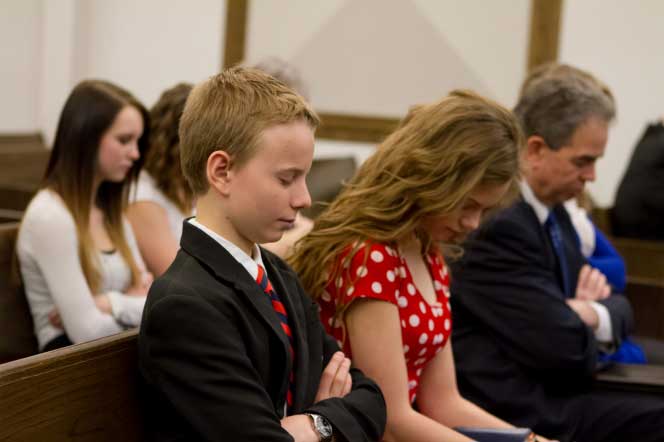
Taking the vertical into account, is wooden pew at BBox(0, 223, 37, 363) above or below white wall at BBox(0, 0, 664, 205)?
below

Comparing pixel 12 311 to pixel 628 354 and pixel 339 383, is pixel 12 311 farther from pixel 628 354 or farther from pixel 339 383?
pixel 628 354

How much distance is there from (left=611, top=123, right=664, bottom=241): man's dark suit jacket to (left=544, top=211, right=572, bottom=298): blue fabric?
239 cm

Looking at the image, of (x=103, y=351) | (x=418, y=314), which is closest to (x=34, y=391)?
(x=103, y=351)

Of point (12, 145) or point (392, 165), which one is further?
point (12, 145)

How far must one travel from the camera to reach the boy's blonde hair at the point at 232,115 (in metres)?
1.46

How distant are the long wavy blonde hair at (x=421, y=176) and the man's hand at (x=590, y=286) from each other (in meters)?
0.84

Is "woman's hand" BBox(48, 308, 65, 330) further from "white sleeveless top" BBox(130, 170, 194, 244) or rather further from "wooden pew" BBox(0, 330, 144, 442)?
"wooden pew" BBox(0, 330, 144, 442)

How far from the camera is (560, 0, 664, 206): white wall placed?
17.9 ft

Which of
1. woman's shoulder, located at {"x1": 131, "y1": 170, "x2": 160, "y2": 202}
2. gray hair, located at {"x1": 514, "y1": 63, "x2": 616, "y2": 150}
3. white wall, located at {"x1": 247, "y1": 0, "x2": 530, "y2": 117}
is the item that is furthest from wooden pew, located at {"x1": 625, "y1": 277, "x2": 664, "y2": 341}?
white wall, located at {"x1": 247, "y1": 0, "x2": 530, "y2": 117}

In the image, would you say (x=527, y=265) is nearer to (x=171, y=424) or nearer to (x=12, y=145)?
(x=171, y=424)

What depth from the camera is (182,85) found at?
2.84 metres

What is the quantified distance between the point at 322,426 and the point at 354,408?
95mm

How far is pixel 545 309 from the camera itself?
7.83 feet

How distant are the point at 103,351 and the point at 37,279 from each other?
1.04m
